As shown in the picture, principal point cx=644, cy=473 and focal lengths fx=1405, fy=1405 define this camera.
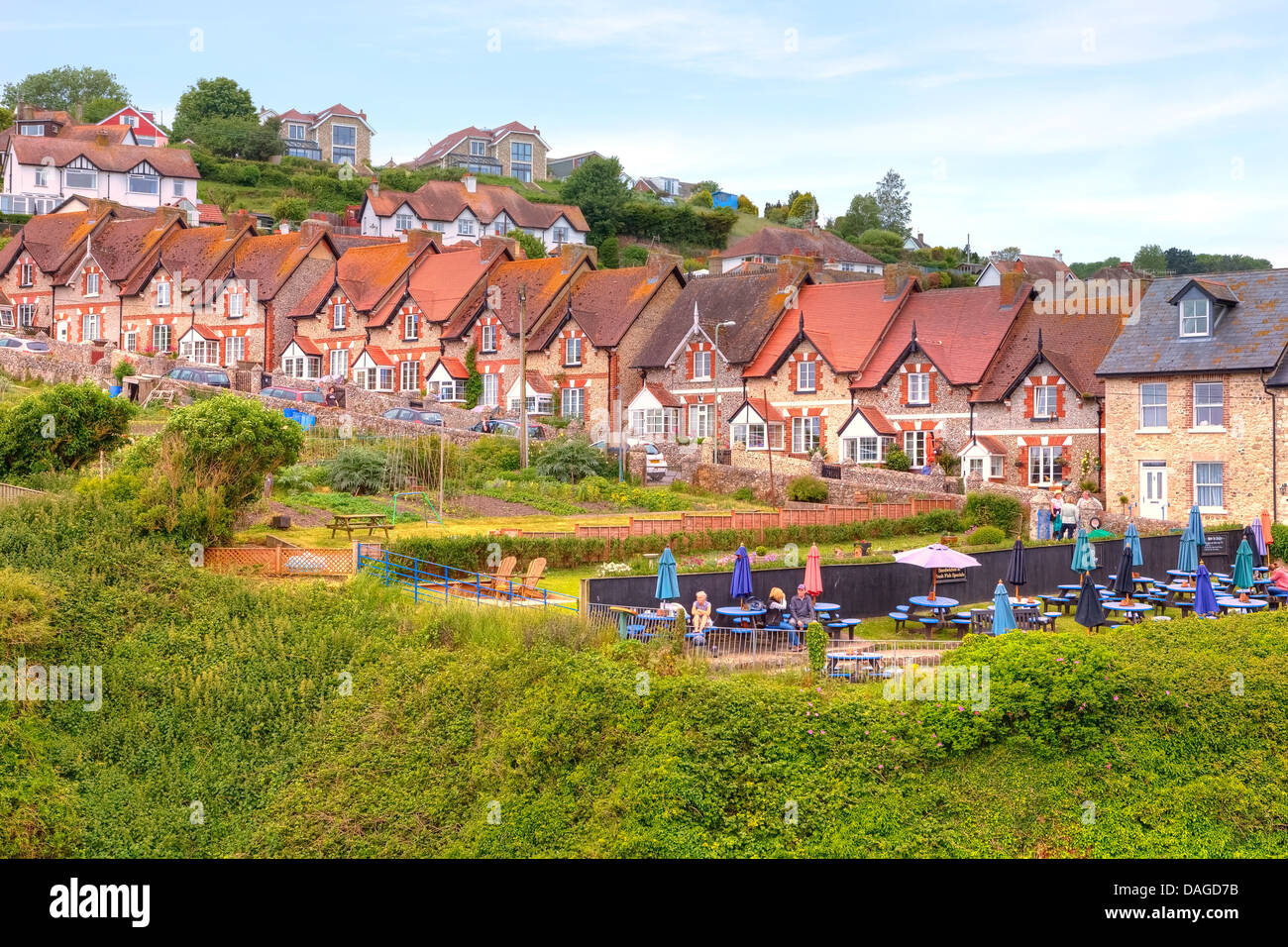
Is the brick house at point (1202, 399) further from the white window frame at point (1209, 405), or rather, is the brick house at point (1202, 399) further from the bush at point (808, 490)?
the bush at point (808, 490)

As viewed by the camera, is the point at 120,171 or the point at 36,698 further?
the point at 120,171

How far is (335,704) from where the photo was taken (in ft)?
84.6

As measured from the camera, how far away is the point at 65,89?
132 m

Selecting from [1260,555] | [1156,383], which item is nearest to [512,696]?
[1260,555]

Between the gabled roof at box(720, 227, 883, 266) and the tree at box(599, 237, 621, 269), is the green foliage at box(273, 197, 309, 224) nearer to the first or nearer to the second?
the tree at box(599, 237, 621, 269)

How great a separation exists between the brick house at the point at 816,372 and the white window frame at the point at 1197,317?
→ 13.1 meters

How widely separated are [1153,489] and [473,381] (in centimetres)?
3141

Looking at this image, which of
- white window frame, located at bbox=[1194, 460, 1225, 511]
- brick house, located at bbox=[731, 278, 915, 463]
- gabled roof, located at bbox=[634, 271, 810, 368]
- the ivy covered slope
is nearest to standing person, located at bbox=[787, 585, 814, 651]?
the ivy covered slope

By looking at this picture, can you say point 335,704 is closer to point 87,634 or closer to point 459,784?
point 459,784

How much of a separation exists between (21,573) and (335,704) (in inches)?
289

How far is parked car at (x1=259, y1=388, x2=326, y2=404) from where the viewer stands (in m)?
56.9

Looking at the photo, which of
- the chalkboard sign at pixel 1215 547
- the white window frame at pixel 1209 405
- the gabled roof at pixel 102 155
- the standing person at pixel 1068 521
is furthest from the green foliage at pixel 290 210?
the chalkboard sign at pixel 1215 547

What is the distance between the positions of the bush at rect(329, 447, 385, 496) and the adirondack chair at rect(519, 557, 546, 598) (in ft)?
48.2

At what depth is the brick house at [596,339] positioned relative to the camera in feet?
198
